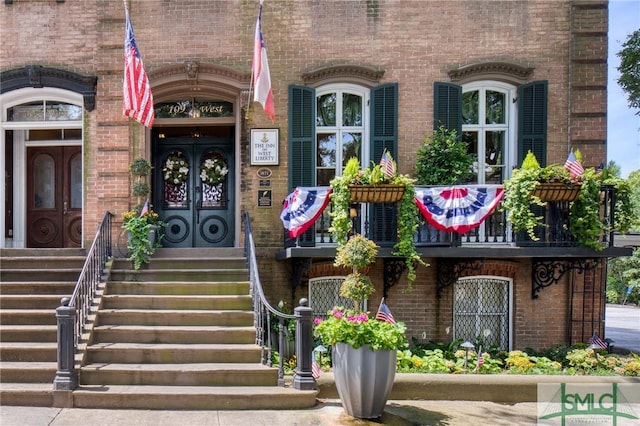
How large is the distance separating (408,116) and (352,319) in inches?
174

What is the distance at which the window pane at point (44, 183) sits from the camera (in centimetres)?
958

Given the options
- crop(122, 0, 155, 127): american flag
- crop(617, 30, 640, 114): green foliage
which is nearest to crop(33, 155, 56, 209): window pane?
crop(122, 0, 155, 127): american flag

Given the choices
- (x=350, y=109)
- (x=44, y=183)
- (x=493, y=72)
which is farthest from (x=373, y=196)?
(x=44, y=183)

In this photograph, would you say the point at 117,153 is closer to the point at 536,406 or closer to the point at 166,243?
the point at 166,243

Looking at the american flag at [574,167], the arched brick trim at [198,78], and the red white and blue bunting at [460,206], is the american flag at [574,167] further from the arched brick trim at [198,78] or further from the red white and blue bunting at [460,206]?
the arched brick trim at [198,78]

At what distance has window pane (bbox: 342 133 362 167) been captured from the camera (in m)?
8.57

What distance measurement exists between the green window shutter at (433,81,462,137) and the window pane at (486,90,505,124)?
698 mm

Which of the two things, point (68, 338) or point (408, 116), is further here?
point (408, 116)

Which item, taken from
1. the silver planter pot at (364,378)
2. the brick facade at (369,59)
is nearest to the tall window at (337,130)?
the brick facade at (369,59)

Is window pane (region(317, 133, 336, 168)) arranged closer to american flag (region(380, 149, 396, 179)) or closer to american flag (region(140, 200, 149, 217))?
american flag (region(380, 149, 396, 179))

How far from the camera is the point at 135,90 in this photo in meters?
7.30

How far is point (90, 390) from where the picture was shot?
564 centimetres

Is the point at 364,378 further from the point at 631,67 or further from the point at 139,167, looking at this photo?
the point at 631,67

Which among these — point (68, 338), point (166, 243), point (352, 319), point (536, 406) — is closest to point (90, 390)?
point (68, 338)
